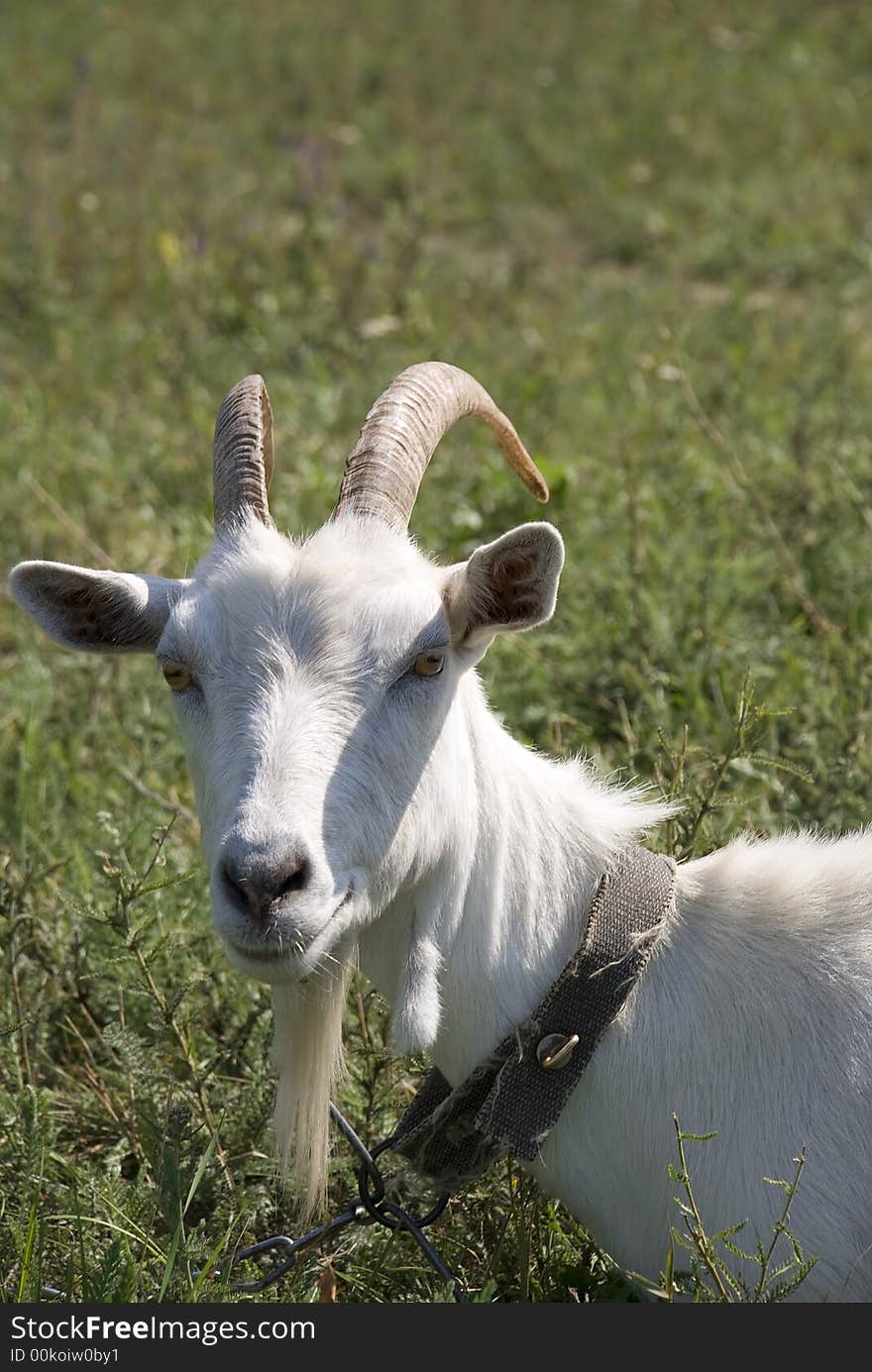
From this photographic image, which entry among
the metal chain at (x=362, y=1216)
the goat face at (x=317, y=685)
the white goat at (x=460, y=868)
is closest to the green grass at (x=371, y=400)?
the metal chain at (x=362, y=1216)

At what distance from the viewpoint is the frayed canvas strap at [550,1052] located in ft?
9.29

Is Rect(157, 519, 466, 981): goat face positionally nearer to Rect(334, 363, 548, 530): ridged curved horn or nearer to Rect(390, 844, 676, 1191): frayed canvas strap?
Rect(334, 363, 548, 530): ridged curved horn

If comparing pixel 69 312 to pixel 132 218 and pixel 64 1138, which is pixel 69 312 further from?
pixel 64 1138

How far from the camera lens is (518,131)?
12.2m

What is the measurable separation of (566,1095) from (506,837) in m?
0.50

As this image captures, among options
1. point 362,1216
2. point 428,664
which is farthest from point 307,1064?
point 428,664

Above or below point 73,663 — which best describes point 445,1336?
above

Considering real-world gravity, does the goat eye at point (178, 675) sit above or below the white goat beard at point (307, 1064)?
above

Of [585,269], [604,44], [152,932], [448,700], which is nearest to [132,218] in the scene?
[585,269]

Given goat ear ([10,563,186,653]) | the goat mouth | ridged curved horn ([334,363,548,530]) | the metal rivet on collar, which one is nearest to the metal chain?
the metal rivet on collar

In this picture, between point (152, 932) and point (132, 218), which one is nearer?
point (152, 932)

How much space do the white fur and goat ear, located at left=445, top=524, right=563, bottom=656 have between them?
0.01m

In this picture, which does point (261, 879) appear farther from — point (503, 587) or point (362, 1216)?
point (362, 1216)

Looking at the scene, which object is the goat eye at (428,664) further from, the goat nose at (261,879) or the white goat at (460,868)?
the goat nose at (261,879)
